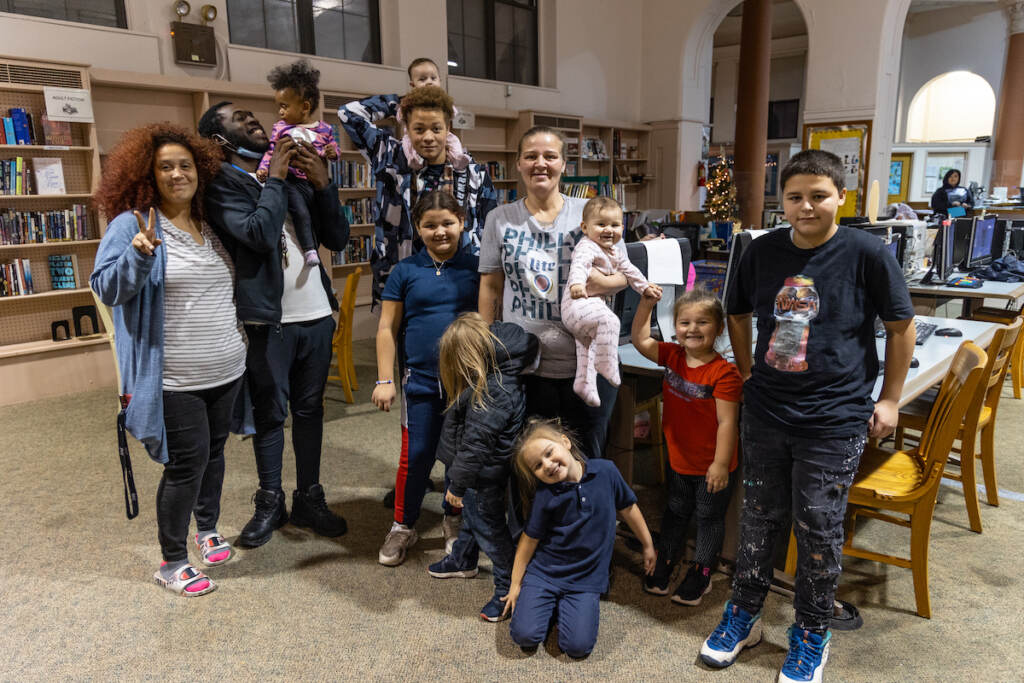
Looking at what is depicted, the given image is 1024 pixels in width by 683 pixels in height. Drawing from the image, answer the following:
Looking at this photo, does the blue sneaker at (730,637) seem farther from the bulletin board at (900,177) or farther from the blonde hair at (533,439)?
the bulletin board at (900,177)

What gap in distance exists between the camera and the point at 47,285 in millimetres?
5004

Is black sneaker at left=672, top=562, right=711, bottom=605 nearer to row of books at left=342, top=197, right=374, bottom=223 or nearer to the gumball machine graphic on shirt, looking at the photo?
the gumball machine graphic on shirt

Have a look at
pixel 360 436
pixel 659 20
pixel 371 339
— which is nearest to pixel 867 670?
pixel 360 436

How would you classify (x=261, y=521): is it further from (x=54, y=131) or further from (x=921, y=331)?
(x=54, y=131)

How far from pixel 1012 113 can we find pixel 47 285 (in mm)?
14073

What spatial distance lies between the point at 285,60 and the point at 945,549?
6.09 m

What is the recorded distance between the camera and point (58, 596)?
237 cm

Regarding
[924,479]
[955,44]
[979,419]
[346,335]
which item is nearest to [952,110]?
[955,44]

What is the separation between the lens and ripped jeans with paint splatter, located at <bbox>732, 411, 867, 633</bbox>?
5.82 feet

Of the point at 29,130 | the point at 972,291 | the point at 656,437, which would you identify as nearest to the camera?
the point at 656,437

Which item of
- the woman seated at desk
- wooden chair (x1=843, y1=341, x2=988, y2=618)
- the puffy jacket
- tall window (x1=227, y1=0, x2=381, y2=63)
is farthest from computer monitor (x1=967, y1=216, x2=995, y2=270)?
tall window (x1=227, y1=0, x2=381, y2=63)

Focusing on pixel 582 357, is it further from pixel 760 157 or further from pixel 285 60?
pixel 760 157

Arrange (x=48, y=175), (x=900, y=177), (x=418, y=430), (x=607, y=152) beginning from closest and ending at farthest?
(x=418, y=430), (x=48, y=175), (x=607, y=152), (x=900, y=177)

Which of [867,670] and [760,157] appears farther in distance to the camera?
[760,157]
